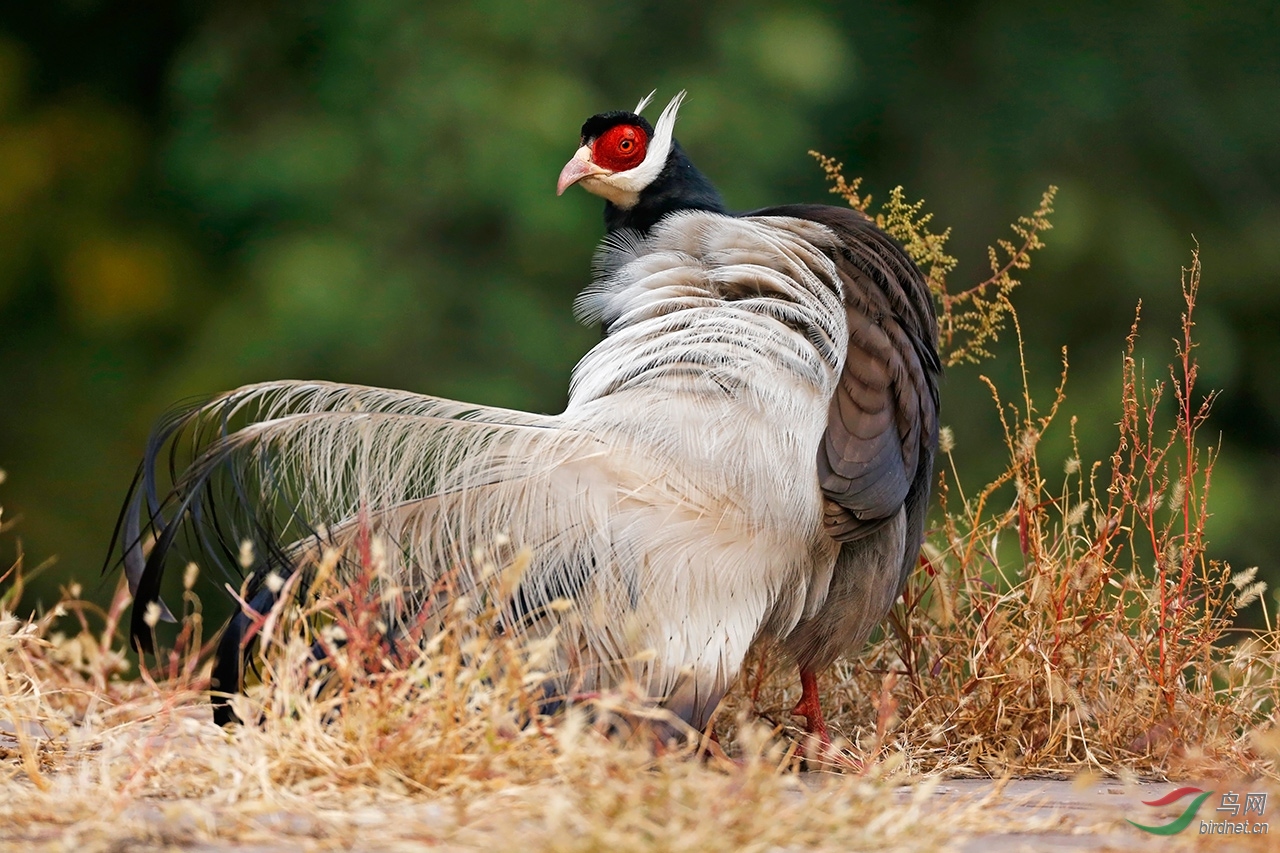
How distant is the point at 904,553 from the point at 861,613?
0.64 ft

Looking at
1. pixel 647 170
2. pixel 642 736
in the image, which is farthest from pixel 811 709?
pixel 647 170

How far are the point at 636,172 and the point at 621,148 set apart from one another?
81mm

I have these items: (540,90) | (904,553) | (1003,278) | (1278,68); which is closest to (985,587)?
(904,553)

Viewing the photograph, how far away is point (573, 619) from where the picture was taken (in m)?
2.45

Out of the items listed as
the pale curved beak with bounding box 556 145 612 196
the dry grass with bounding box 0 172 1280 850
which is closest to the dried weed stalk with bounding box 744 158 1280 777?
the dry grass with bounding box 0 172 1280 850

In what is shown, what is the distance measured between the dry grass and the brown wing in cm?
35

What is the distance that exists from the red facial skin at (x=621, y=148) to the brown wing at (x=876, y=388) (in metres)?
0.50

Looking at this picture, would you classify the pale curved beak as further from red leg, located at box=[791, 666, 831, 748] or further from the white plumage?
red leg, located at box=[791, 666, 831, 748]

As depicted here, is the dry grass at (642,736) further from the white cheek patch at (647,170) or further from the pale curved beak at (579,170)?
the pale curved beak at (579,170)

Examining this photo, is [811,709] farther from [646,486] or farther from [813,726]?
[646,486]

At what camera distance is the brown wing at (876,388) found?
8.87 feet

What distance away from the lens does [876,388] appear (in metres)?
2.83

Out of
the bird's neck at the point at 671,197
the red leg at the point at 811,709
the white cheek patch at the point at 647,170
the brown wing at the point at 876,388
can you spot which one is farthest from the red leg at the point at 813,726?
the white cheek patch at the point at 647,170

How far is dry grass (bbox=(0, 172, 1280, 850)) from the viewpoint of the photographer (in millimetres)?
1785
